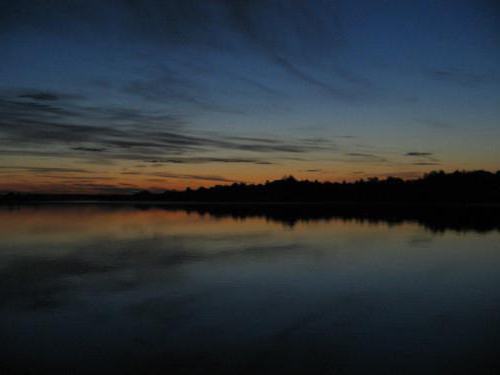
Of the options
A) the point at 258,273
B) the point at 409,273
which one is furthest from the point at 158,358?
the point at 409,273

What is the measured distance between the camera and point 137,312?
12062mm

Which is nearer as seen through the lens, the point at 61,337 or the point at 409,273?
the point at 61,337

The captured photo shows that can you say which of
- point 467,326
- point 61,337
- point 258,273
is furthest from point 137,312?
point 467,326

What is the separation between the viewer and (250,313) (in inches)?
469

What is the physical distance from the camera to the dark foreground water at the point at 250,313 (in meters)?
8.62

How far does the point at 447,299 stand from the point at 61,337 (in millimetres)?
10528

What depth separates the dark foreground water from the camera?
28.3 feet

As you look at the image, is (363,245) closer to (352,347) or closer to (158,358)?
(352,347)

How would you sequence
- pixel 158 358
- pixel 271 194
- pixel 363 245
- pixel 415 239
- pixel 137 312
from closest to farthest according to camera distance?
pixel 158 358 → pixel 137 312 → pixel 363 245 → pixel 415 239 → pixel 271 194

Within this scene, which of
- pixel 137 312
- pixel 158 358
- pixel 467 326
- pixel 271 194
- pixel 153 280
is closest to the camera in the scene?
pixel 158 358

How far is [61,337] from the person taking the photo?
988 cm

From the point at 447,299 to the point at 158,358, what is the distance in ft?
29.7

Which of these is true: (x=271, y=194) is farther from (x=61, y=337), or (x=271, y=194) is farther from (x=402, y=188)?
(x=61, y=337)

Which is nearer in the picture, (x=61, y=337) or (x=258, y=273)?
(x=61, y=337)
